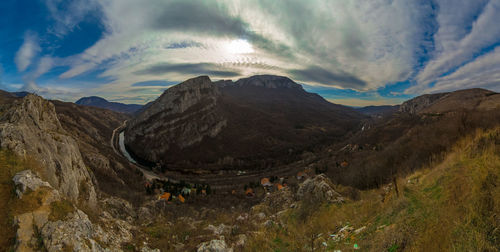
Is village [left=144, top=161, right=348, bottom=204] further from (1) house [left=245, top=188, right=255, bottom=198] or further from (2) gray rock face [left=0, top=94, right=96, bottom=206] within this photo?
(2) gray rock face [left=0, top=94, right=96, bottom=206]

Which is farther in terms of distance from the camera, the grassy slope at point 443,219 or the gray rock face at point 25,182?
the gray rock face at point 25,182

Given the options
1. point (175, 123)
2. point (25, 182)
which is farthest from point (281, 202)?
point (175, 123)

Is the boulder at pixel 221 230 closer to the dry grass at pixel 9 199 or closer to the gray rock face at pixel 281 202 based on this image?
the gray rock face at pixel 281 202

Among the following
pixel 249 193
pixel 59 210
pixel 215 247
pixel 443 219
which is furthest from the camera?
pixel 249 193

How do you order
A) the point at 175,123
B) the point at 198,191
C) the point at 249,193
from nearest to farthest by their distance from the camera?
1. the point at 249,193
2. the point at 198,191
3. the point at 175,123

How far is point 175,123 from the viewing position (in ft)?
527

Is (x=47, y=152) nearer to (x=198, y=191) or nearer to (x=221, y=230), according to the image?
(x=221, y=230)

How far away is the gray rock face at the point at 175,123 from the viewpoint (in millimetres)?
140500

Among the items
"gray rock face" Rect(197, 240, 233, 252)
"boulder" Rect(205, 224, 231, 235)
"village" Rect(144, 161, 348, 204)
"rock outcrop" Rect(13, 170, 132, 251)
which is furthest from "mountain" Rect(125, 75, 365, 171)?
"rock outcrop" Rect(13, 170, 132, 251)

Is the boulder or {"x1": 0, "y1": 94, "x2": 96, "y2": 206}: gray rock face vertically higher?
{"x1": 0, "y1": 94, "x2": 96, "y2": 206}: gray rock face

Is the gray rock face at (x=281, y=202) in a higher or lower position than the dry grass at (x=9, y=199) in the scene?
lower

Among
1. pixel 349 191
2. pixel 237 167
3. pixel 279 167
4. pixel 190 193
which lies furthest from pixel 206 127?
pixel 349 191

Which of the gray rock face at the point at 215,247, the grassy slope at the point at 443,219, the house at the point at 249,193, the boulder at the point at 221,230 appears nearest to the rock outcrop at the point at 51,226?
the gray rock face at the point at 215,247

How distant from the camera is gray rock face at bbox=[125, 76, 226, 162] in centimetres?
14050
